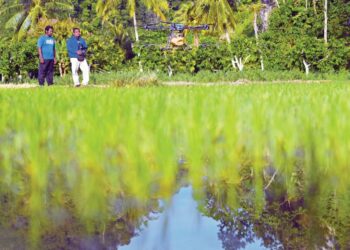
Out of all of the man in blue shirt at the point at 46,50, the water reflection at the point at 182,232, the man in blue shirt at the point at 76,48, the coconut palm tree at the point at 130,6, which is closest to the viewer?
the water reflection at the point at 182,232

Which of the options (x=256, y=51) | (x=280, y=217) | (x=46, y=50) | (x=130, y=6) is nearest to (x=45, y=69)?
(x=46, y=50)

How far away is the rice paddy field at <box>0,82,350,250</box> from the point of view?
1807 millimetres

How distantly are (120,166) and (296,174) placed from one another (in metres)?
0.70

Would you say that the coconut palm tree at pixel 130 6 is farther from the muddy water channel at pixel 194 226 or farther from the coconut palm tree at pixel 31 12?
the muddy water channel at pixel 194 226

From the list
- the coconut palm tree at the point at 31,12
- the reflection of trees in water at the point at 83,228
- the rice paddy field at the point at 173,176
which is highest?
the coconut palm tree at the point at 31,12

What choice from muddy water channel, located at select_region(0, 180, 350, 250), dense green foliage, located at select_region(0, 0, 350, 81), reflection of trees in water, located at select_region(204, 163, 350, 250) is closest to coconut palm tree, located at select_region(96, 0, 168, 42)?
dense green foliage, located at select_region(0, 0, 350, 81)

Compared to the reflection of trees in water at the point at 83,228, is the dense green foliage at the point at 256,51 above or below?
below

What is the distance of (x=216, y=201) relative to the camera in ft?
7.22

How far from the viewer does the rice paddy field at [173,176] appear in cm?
181

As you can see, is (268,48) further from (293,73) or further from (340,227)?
(340,227)

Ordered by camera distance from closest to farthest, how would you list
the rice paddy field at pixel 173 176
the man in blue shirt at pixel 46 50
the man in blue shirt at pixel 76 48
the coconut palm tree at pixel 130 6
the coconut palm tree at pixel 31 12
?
the rice paddy field at pixel 173 176, the man in blue shirt at pixel 46 50, the man in blue shirt at pixel 76 48, the coconut palm tree at pixel 31 12, the coconut palm tree at pixel 130 6

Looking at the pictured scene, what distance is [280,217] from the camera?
1.97 meters

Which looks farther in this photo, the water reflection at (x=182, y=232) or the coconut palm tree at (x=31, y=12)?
the coconut palm tree at (x=31, y=12)

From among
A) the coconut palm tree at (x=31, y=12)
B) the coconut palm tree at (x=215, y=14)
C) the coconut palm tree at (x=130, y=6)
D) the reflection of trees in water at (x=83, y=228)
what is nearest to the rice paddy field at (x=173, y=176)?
the reflection of trees in water at (x=83, y=228)
